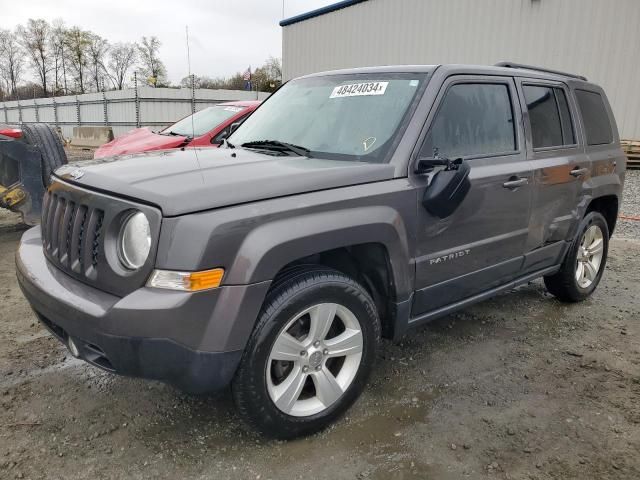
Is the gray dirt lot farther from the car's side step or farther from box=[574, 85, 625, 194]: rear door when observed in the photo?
box=[574, 85, 625, 194]: rear door

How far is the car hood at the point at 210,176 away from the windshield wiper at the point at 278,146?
0.17m

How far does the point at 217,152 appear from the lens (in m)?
3.18

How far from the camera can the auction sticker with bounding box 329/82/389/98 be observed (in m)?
3.20

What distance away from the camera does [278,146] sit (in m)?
3.19

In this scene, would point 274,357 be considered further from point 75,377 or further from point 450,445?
point 75,377

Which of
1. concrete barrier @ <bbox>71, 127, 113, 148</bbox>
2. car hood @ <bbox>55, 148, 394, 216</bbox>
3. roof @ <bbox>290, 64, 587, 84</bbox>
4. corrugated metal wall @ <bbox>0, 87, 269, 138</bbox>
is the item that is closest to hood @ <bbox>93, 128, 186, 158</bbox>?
roof @ <bbox>290, 64, 587, 84</bbox>

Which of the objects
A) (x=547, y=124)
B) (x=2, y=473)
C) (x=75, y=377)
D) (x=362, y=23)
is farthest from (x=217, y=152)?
(x=362, y=23)

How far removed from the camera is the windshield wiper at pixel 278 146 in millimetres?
3054

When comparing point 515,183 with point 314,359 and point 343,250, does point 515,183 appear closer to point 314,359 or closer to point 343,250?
point 343,250

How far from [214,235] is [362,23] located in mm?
18946

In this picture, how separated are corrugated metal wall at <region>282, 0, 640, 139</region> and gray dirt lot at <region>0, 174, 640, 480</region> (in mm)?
11850

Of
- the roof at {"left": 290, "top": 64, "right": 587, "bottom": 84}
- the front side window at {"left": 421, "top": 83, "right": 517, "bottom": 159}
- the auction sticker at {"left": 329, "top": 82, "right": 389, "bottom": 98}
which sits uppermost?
the roof at {"left": 290, "top": 64, "right": 587, "bottom": 84}

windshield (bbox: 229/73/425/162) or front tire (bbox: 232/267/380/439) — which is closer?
front tire (bbox: 232/267/380/439)

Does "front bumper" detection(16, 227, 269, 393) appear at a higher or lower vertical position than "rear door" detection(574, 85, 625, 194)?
lower
